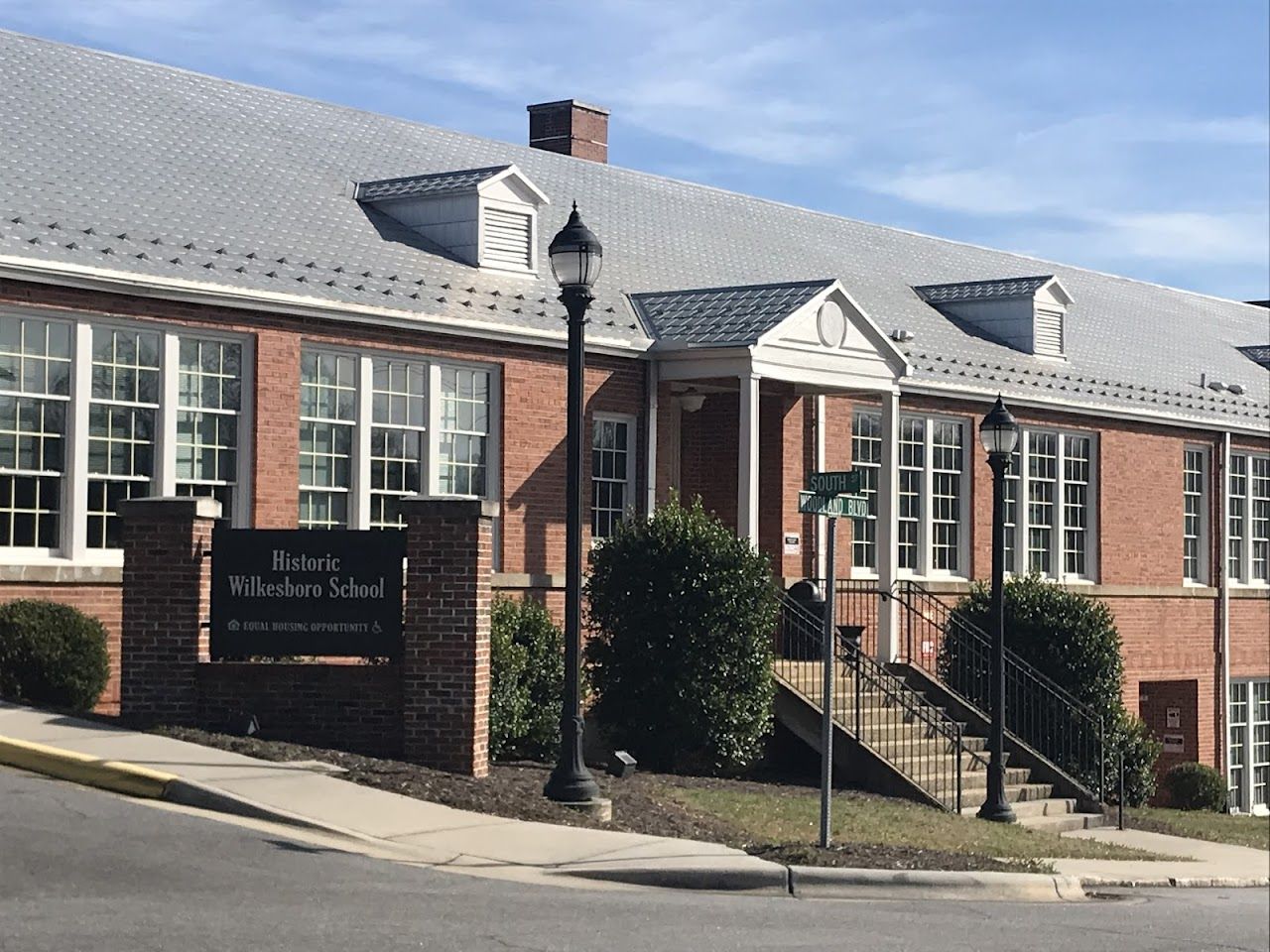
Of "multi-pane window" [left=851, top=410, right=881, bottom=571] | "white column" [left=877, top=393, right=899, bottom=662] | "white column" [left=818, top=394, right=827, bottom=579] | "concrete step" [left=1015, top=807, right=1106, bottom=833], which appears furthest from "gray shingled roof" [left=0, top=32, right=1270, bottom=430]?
"concrete step" [left=1015, top=807, right=1106, bottom=833]

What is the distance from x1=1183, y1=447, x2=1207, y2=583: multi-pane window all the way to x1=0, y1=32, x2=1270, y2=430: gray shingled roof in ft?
2.79

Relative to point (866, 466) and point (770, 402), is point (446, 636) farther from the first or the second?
point (866, 466)

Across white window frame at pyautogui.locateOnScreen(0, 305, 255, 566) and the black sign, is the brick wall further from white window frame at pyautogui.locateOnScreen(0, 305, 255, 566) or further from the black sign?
white window frame at pyautogui.locateOnScreen(0, 305, 255, 566)

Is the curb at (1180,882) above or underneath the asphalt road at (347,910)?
underneath

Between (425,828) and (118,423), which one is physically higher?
(118,423)

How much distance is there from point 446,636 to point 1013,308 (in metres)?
17.3

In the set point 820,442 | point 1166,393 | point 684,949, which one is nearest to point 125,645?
point 684,949

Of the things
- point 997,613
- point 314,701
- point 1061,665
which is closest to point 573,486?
point 314,701

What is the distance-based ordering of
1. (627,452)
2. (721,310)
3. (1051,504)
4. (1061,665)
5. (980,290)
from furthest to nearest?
1. (980,290)
2. (1051,504)
3. (1061,665)
4. (721,310)
5. (627,452)

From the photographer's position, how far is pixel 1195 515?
109 feet

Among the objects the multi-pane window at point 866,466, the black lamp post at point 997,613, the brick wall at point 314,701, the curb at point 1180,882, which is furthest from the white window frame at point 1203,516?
the brick wall at point 314,701

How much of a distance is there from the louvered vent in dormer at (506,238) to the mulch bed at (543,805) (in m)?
8.72

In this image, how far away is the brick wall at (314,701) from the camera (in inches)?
657

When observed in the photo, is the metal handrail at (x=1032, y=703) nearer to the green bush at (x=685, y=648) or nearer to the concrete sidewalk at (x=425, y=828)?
the green bush at (x=685, y=648)
